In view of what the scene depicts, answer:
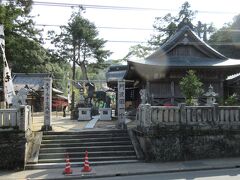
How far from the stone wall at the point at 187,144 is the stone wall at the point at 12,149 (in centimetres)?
552

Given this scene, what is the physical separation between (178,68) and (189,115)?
7.23 meters

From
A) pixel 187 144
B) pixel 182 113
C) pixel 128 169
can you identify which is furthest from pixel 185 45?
pixel 128 169

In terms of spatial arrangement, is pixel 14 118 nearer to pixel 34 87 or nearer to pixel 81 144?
pixel 81 144

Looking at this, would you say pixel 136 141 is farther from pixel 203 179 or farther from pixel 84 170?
pixel 203 179

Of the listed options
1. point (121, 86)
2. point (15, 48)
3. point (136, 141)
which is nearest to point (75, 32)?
point (15, 48)

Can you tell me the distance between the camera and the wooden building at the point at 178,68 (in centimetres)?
2309

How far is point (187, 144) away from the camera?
16016 mm

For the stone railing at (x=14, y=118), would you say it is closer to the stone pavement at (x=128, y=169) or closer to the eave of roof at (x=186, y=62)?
the stone pavement at (x=128, y=169)

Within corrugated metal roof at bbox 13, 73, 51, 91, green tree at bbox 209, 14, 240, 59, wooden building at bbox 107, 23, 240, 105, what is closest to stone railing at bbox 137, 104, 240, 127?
wooden building at bbox 107, 23, 240, 105

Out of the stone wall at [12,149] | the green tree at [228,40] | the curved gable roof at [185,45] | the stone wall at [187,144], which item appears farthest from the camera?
the green tree at [228,40]

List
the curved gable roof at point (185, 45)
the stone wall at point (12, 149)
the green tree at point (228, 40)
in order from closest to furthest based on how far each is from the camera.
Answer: the stone wall at point (12, 149) → the curved gable roof at point (185, 45) → the green tree at point (228, 40)

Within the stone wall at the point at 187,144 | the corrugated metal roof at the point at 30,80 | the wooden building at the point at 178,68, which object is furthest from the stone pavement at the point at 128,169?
the corrugated metal roof at the point at 30,80

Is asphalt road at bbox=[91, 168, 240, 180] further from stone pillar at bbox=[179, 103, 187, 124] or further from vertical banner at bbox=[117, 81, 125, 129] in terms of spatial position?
vertical banner at bbox=[117, 81, 125, 129]

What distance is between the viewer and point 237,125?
54.4 feet
